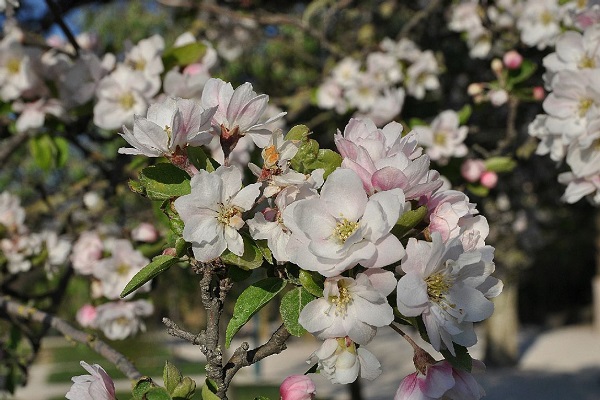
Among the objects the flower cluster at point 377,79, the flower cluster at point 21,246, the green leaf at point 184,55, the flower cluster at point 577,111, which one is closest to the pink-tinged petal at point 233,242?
the flower cluster at point 577,111

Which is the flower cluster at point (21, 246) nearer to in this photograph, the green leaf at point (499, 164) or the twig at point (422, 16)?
the green leaf at point (499, 164)

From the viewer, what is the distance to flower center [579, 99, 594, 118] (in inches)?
61.1

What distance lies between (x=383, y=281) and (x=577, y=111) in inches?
36.5

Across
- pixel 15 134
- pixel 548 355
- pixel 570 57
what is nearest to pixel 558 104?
pixel 570 57

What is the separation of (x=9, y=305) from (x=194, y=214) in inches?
43.4

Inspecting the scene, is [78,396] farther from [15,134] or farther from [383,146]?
[15,134]

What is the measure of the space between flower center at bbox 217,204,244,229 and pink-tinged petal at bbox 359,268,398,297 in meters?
0.18

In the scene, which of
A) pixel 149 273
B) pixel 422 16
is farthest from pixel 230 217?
pixel 422 16

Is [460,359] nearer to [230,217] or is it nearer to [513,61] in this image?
[230,217]

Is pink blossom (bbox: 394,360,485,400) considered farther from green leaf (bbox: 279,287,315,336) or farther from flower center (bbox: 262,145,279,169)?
flower center (bbox: 262,145,279,169)

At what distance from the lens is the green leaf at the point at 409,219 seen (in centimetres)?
89

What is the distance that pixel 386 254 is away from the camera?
0.85 meters

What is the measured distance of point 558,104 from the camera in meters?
1.60

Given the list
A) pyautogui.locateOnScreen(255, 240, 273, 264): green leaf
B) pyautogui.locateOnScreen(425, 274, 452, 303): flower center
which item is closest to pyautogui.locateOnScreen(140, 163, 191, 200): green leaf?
pyautogui.locateOnScreen(255, 240, 273, 264): green leaf
